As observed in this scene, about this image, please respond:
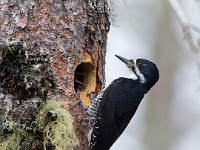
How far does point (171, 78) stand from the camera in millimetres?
11039

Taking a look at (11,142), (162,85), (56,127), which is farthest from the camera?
(162,85)

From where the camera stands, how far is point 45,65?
484cm

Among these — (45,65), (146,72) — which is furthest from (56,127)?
(146,72)

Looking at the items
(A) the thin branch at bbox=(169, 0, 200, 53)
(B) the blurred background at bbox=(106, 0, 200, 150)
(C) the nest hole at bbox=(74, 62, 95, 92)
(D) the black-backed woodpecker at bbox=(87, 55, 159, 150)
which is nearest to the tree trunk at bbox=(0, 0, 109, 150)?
(C) the nest hole at bbox=(74, 62, 95, 92)

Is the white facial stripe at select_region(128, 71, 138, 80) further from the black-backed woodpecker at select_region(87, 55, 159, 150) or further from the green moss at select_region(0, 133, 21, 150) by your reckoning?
the green moss at select_region(0, 133, 21, 150)

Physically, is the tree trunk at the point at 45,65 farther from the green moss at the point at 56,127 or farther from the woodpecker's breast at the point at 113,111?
the woodpecker's breast at the point at 113,111

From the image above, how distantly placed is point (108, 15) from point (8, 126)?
1.44 m

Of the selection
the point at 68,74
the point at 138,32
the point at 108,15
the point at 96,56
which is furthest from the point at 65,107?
the point at 138,32

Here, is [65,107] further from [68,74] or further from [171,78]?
[171,78]

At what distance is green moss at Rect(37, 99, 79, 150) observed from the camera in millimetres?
4707

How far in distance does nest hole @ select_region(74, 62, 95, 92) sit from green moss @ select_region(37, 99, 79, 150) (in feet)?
1.75

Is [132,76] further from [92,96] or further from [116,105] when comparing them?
[92,96]

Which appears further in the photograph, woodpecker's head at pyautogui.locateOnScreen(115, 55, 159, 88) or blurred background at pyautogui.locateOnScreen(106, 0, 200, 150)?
blurred background at pyautogui.locateOnScreen(106, 0, 200, 150)

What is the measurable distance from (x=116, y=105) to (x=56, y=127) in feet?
3.24
